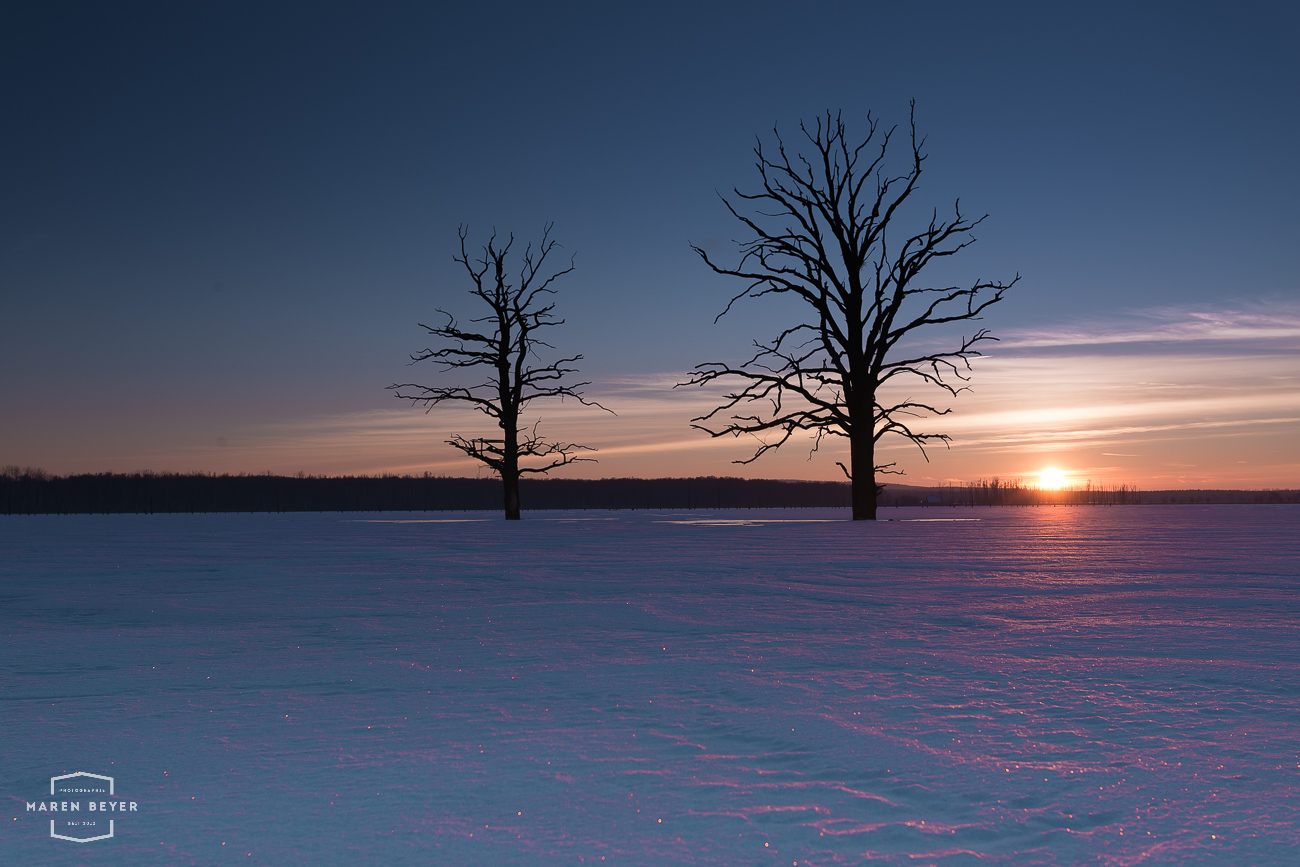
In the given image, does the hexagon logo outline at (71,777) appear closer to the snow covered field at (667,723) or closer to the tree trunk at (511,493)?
the snow covered field at (667,723)

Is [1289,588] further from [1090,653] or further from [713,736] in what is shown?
[713,736]

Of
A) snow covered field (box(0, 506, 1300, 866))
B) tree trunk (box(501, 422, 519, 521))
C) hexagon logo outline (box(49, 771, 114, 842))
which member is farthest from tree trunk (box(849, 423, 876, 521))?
hexagon logo outline (box(49, 771, 114, 842))

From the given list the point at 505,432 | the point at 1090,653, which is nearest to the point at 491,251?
the point at 505,432

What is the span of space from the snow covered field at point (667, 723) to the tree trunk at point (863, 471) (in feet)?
58.8

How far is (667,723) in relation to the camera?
15.3 ft

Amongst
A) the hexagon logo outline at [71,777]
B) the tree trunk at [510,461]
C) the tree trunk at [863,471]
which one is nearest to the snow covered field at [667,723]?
the hexagon logo outline at [71,777]

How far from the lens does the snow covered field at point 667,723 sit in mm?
3172

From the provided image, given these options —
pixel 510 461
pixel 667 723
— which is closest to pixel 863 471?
pixel 510 461

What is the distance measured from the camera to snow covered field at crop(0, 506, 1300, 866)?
3.17 meters

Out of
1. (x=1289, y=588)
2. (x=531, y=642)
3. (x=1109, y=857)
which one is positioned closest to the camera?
(x=1109, y=857)

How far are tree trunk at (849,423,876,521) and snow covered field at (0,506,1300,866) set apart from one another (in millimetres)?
17916

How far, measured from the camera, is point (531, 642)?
7109 mm

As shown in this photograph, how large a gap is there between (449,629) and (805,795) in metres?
4.74

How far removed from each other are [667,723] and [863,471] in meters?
24.9
